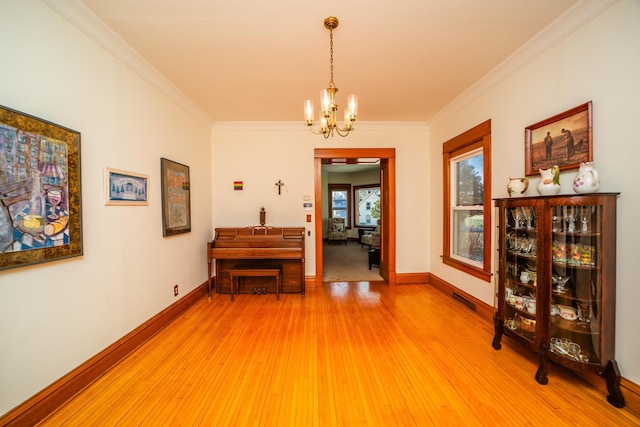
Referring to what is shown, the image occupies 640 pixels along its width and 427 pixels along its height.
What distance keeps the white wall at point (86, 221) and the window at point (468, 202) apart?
12.4ft

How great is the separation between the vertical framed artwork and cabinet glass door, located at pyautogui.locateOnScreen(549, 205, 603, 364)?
362cm

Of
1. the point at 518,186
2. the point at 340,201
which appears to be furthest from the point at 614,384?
the point at 340,201

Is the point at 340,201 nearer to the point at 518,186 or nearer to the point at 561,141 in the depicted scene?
the point at 518,186

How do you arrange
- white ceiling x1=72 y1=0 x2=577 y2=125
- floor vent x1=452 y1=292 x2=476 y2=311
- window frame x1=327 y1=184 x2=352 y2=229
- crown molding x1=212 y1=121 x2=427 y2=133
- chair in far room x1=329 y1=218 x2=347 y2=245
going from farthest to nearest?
window frame x1=327 y1=184 x2=352 y2=229
chair in far room x1=329 y1=218 x2=347 y2=245
crown molding x1=212 y1=121 x2=427 y2=133
floor vent x1=452 y1=292 x2=476 y2=311
white ceiling x1=72 y1=0 x2=577 y2=125

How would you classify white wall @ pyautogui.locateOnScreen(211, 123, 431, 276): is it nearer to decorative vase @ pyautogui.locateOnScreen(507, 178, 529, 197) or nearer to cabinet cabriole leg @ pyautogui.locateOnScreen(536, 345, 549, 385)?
decorative vase @ pyautogui.locateOnScreen(507, 178, 529, 197)

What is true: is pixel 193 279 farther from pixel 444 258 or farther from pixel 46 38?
pixel 444 258

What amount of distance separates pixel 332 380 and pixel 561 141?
8.71 feet

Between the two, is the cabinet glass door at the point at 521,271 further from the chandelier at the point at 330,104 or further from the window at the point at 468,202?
the chandelier at the point at 330,104

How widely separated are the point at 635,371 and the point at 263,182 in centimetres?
422

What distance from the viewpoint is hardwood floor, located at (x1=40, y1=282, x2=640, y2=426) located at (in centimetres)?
153

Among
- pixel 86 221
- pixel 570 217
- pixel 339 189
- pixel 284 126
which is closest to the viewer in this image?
pixel 570 217

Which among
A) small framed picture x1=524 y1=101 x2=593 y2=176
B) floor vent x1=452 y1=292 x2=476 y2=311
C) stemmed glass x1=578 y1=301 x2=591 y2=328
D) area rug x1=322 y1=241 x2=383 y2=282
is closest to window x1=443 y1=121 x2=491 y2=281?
floor vent x1=452 y1=292 x2=476 y2=311

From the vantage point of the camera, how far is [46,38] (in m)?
1.56

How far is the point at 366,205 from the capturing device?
30.3ft
